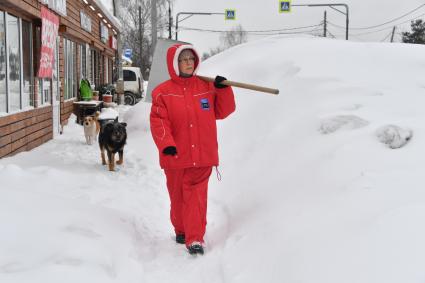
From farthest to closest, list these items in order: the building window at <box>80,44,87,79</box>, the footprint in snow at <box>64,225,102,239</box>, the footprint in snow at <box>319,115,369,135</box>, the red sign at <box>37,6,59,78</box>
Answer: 1. the building window at <box>80,44,87,79</box>
2. the red sign at <box>37,6,59,78</box>
3. the footprint in snow at <box>319,115,369,135</box>
4. the footprint in snow at <box>64,225,102,239</box>

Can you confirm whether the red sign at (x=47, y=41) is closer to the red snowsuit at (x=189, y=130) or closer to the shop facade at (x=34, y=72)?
the shop facade at (x=34, y=72)

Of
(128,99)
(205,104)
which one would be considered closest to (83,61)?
(128,99)

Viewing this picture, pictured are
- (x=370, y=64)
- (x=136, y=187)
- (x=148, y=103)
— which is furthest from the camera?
(x=148, y=103)

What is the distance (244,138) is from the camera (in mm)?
6426

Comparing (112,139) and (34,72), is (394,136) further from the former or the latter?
(34,72)

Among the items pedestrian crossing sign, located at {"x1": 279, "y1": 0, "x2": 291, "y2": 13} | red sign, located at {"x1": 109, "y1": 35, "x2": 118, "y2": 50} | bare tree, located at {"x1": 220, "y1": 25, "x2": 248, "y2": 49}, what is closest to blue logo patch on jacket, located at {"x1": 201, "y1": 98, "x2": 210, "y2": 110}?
red sign, located at {"x1": 109, "y1": 35, "x2": 118, "y2": 50}

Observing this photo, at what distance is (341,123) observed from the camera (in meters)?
4.59

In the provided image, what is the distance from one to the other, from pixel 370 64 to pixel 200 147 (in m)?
4.17

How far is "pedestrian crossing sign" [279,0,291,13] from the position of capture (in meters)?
24.2

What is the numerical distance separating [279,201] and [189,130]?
1.02 m

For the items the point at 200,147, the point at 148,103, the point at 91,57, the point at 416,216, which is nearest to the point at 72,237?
the point at 200,147

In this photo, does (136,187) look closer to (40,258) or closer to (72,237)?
(72,237)

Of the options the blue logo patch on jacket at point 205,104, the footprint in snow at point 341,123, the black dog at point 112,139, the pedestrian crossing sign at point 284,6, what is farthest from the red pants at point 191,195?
the pedestrian crossing sign at point 284,6

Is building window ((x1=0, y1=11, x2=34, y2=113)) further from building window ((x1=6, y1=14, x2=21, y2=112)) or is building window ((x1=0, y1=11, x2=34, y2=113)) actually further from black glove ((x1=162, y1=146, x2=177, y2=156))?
black glove ((x1=162, y1=146, x2=177, y2=156))
